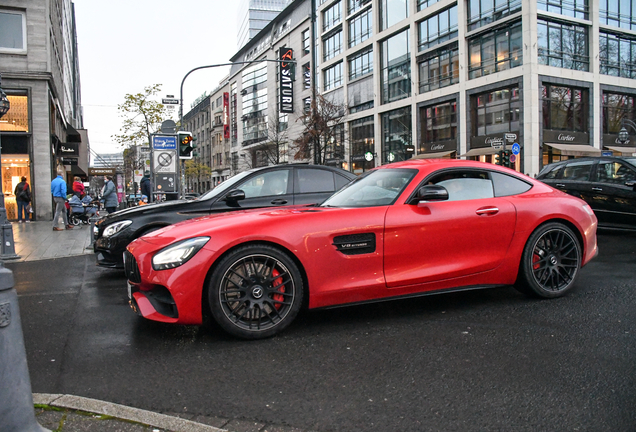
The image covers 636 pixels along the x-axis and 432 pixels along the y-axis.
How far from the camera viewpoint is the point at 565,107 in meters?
30.6

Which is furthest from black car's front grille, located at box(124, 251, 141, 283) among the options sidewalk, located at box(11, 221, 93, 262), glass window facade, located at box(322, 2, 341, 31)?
glass window facade, located at box(322, 2, 341, 31)

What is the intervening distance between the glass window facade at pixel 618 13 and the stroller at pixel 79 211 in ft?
101

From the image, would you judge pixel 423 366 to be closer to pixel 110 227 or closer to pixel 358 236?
pixel 358 236

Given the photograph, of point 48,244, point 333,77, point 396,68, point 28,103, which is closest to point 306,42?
point 333,77

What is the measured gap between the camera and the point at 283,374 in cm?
325

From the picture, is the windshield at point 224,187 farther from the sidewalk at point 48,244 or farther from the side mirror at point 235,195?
the sidewalk at point 48,244

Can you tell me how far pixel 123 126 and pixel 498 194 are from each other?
3746cm

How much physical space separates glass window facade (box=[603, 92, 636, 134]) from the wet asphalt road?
3150 cm

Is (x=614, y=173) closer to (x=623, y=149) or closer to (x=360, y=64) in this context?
(x=623, y=149)

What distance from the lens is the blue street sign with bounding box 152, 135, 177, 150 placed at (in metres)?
15.4

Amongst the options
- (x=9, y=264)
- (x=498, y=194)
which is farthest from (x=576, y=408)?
(x=9, y=264)

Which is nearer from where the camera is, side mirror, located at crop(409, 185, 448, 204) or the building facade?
side mirror, located at crop(409, 185, 448, 204)

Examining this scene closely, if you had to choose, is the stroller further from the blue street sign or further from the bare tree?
the bare tree

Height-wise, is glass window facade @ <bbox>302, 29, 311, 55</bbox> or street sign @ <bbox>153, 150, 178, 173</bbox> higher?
glass window facade @ <bbox>302, 29, 311, 55</bbox>
